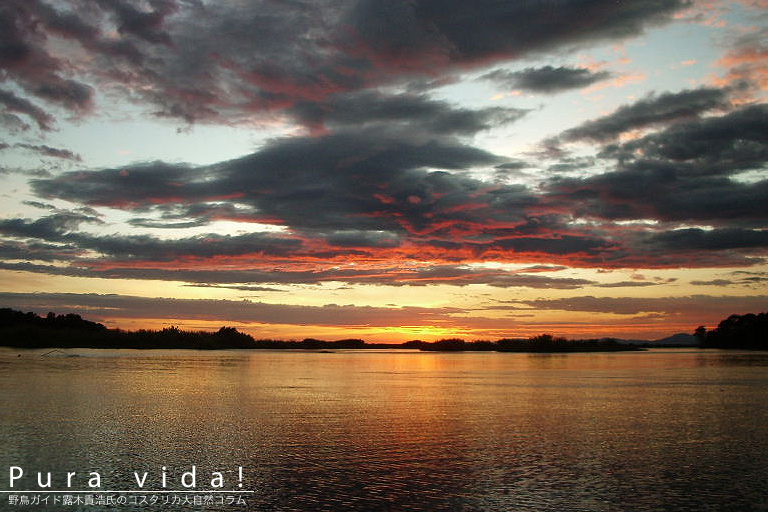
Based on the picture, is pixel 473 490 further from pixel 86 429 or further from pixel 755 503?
pixel 86 429

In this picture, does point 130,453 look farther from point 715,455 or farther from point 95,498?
point 715,455

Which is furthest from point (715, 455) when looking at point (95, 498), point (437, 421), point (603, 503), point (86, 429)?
point (86, 429)

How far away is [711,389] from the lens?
175ft

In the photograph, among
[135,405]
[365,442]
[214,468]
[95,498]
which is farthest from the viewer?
[135,405]

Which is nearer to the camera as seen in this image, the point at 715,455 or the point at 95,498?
the point at 95,498

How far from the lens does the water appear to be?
18.5 m

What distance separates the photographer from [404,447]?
26.0 m

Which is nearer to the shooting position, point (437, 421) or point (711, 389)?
point (437, 421)

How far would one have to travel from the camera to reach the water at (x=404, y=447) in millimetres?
18516

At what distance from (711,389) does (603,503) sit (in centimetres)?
4157

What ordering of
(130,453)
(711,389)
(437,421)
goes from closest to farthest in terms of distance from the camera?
(130,453)
(437,421)
(711,389)

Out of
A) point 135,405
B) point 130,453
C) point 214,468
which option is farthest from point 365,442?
point 135,405

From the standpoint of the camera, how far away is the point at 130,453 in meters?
23.8

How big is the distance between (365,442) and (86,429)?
500 inches
